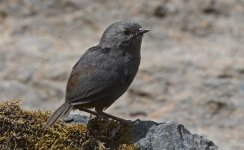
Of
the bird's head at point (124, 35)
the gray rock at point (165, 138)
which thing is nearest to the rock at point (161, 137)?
the gray rock at point (165, 138)

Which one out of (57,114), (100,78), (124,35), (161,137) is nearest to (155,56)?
(124,35)

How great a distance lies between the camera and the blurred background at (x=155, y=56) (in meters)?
9.66

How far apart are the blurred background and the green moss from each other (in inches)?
119

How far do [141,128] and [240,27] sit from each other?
5.27 metres

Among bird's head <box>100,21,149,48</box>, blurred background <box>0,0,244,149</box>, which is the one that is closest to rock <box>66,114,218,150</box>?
bird's head <box>100,21,149,48</box>

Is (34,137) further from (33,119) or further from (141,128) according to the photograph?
(141,128)

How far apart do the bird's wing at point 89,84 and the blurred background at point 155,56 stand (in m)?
2.99

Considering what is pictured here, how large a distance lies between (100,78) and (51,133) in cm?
75

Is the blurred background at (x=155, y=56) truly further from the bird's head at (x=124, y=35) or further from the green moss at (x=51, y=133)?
the green moss at (x=51, y=133)

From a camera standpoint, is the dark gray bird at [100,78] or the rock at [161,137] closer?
the rock at [161,137]

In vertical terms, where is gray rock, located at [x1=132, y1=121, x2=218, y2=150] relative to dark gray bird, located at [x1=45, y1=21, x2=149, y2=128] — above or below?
below

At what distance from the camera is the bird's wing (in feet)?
→ 20.8

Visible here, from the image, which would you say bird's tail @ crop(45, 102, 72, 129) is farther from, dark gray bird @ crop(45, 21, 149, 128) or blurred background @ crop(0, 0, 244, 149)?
blurred background @ crop(0, 0, 244, 149)

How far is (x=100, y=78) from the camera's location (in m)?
6.38
